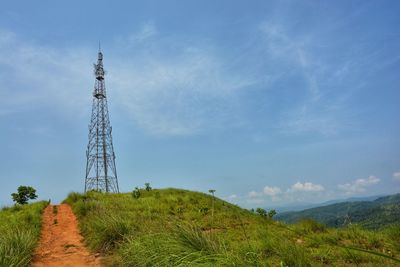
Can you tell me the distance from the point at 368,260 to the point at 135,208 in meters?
10.3

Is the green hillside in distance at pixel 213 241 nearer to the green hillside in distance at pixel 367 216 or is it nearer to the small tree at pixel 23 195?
the green hillside in distance at pixel 367 216

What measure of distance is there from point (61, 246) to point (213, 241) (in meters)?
5.97

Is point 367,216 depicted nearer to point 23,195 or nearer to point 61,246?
point 61,246

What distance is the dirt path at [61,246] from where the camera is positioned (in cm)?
873

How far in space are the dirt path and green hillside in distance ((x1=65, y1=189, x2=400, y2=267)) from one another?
1.15 ft

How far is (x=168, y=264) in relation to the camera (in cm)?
560

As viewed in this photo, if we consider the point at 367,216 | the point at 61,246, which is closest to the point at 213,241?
the point at 61,246

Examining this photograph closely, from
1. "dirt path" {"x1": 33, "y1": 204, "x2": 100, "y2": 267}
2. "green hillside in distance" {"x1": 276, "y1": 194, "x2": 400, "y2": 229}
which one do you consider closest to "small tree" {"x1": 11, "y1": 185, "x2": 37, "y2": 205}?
"dirt path" {"x1": 33, "y1": 204, "x2": 100, "y2": 267}

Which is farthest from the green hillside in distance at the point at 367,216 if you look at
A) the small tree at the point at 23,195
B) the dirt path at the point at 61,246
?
the small tree at the point at 23,195

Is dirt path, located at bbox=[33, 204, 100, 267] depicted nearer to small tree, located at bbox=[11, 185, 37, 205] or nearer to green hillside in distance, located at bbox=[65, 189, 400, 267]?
green hillside in distance, located at bbox=[65, 189, 400, 267]

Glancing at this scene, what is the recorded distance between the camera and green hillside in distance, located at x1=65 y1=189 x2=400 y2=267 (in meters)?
5.82

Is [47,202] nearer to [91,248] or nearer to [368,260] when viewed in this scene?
[91,248]

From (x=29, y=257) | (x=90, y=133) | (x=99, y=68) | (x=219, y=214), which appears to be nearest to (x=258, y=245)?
(x=29, y=257)

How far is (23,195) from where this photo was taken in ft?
84.0
